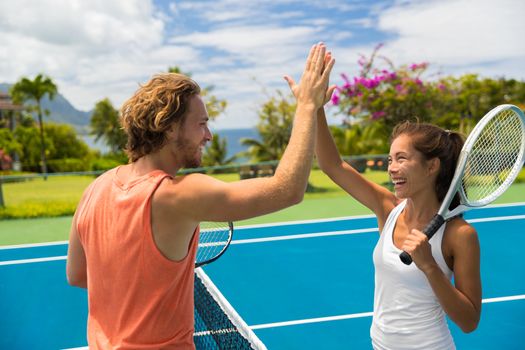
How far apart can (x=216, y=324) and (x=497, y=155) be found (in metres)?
2.31

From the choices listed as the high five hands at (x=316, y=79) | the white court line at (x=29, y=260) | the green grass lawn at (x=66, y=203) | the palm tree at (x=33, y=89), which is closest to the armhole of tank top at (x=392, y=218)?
the high five hands at (x=316, y=79)

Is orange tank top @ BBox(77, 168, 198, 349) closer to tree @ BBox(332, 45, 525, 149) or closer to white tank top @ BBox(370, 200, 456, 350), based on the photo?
white tank top @ BBox(370, 200, 456, 350)

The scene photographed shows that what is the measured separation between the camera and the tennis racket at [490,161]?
8.65 ft

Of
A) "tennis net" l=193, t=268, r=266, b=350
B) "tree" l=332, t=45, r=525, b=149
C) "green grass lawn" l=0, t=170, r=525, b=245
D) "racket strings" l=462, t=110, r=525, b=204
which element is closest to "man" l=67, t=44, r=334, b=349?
"tennis net" l=193, t=268, r=266, b=350

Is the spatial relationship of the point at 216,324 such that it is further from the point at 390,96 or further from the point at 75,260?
the point at 390,96

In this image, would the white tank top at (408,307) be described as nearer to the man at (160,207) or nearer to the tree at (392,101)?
the man at (160,207)

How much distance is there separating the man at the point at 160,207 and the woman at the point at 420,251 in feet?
2.71

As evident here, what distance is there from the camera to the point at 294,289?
6.77 meters

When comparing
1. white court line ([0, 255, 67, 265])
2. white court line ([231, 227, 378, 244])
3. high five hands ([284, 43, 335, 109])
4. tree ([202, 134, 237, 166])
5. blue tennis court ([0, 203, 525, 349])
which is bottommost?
tree ([202, 134, 237, 166])

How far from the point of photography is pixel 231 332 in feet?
12.5

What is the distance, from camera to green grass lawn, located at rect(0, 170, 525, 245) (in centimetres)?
1071

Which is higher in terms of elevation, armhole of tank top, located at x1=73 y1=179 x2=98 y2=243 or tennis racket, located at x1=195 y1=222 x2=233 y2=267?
armhole of tank top, located at x1=73 y1=179 x2=98 y2=243

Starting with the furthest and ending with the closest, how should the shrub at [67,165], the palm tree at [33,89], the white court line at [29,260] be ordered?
the palm tree at [33,89], the shrub at [67,165], the white court line at [29,260]

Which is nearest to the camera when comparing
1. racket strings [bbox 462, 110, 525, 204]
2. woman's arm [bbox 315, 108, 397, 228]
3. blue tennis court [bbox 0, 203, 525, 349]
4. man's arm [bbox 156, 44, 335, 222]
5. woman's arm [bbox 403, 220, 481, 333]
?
man's arm [bbox 156, 44, 335, 222]
